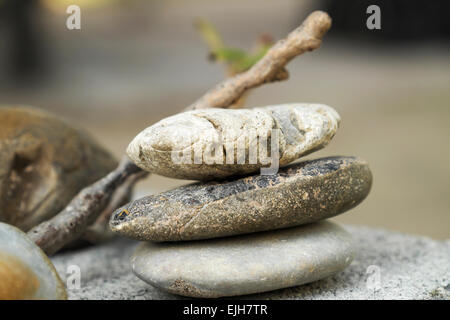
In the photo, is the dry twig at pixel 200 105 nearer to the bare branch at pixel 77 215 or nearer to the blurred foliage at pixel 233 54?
the bare branch at pixel 77 215

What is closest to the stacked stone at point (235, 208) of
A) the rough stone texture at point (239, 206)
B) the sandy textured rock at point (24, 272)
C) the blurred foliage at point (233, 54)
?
the rough stone texture at point (239, 206)

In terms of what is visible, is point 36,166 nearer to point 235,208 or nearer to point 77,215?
point 77,215

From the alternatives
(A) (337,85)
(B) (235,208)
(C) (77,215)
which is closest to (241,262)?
(B) (235,208)

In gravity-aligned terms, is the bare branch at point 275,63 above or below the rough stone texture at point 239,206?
above

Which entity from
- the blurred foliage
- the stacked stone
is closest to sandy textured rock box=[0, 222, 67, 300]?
the stacked stone
